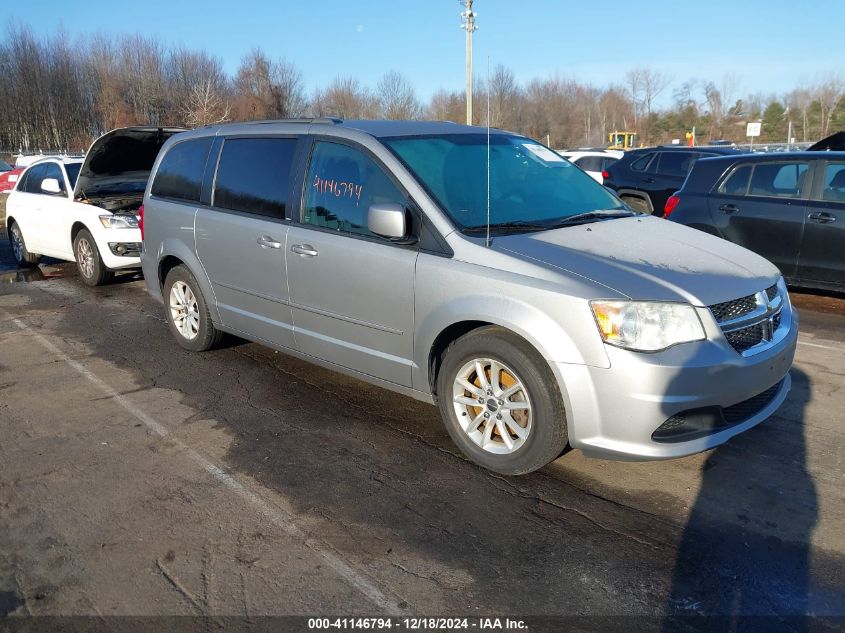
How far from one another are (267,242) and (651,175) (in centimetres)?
1006

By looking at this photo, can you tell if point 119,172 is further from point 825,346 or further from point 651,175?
point 651,175

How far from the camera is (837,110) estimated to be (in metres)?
58.4

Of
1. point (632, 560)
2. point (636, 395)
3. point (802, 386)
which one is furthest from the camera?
point (802, 386)

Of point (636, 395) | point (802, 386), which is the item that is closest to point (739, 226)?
point (802, 386)

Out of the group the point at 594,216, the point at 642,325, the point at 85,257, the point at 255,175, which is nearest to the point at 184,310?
the point at 255,175

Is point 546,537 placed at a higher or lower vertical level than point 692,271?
lower

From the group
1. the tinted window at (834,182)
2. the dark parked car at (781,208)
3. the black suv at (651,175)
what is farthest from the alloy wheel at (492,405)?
the black suv at (651,175)

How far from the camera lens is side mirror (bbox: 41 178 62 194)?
30.5ft

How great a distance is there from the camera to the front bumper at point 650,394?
330cm

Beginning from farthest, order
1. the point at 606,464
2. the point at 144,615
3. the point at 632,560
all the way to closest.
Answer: the point at 606,464 → the point at 632,560 → the point at 144,615

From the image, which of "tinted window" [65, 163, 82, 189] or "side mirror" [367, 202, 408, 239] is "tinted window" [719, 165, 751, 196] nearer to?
"side mirror" [367, 202, 408, 239]

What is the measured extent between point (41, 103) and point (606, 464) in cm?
6468

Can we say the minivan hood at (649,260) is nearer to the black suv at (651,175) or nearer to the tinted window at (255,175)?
the tinted window at (255,175)

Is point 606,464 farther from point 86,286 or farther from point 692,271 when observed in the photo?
point 86,286
